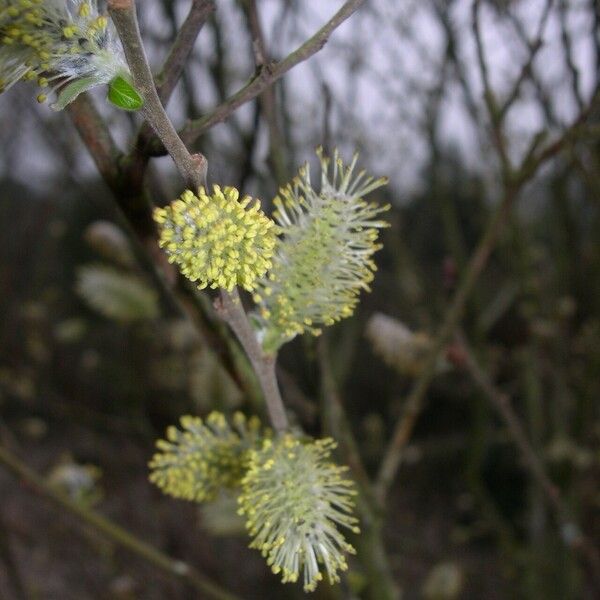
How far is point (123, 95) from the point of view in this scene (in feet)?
1.24

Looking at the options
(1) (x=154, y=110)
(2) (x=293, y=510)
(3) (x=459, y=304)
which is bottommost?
(2) (x=293, y=510)

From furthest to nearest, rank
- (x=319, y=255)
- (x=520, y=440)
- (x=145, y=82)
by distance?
(x=520, y=440)
(x=319, y=255)
(x=145, y=82)

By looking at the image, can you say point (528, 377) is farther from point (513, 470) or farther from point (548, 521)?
point (513, 470)

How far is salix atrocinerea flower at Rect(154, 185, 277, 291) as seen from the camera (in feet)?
1.31

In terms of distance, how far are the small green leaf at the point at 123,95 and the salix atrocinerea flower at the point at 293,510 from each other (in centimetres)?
26

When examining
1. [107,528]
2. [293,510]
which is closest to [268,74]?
[293,510]

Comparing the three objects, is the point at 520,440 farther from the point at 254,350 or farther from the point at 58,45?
the point at 58,45

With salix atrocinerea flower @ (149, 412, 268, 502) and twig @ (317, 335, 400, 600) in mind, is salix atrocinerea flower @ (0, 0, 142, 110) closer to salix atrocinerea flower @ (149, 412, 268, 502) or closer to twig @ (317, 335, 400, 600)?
salix atrocinerea flower @ (149, 412, 268, 502)

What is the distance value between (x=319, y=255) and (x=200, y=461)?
0.20 metres

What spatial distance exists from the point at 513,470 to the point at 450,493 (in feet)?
1.26

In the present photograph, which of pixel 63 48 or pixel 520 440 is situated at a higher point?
pixel 520 440

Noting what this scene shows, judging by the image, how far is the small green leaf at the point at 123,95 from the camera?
1.24 feet

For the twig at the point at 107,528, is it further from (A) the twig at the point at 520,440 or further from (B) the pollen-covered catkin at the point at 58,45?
(B) the pollen-covered catkin at the point at 58,45

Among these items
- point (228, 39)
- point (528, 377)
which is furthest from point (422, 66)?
point (528, 377)
